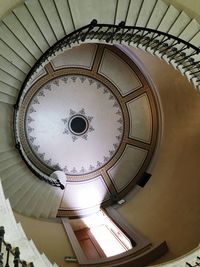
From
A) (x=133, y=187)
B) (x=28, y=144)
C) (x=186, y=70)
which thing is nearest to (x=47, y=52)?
(x=186, y=70)

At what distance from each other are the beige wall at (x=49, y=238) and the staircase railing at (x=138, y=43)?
2.34m

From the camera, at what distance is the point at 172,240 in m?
6.85

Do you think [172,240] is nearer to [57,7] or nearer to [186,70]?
[186,70]

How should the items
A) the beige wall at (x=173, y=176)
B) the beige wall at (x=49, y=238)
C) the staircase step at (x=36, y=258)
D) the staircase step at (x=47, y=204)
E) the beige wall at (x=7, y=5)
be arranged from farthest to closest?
1. the staircase step at (x=47, y=204)
2. the beige wall at (x=173, y=176)
3. the beige wall at (x=49, y=238)
4. the beige wall at (x=7, y=5)
5. the staircase step at (x=36, y=258)

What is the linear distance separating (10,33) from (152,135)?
5.48 m

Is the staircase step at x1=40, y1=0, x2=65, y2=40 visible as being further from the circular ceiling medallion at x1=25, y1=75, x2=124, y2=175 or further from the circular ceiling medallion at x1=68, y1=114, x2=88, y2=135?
the circular ceiling medallion at x1=68, y1=114, x2=88, y2=135

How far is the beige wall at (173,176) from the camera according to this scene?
710 cm

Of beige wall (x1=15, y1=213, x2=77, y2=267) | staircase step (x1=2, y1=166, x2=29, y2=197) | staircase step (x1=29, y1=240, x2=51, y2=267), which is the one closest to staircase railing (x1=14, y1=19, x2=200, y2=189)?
staircase step (x1=2, y1=166, x2=29, y2=197)

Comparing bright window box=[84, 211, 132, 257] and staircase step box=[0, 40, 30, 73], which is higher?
staircase step box=[0, 40, 30, 73]

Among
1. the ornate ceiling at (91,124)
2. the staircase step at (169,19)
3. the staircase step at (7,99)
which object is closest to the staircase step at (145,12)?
the staircase step at (169,19)

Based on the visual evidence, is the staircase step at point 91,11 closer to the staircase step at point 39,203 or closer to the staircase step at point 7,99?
the staircase step at point 7,99

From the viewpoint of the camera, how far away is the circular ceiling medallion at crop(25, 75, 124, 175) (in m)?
9.01

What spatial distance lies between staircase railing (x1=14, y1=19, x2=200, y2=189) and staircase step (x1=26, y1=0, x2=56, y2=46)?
0.58 ft

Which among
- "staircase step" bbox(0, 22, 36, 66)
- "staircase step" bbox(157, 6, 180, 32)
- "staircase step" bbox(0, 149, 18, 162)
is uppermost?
"staircase step" bbox(157, 6, 180, 32)
